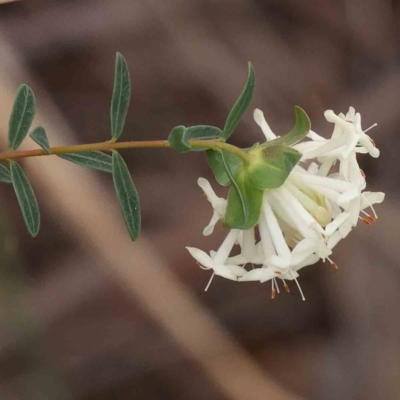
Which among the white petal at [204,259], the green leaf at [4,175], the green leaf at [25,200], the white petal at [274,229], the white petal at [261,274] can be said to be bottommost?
the white petal at [261,274]

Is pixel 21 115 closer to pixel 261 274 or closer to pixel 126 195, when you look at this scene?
pixel 126 195

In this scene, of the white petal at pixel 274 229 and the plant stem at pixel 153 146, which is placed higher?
the plant stem at pixel 153 146

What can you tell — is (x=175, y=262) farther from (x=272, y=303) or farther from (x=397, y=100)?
(x=397, y=100)

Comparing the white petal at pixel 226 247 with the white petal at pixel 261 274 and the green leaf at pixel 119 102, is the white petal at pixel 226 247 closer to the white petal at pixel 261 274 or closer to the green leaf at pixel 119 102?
the white petal at pixel 261 274

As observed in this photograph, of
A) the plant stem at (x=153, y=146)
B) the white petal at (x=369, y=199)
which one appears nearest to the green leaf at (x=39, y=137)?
the plant stem at (x=153, y=146)

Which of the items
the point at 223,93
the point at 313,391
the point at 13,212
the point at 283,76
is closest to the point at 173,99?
the point at 223,93

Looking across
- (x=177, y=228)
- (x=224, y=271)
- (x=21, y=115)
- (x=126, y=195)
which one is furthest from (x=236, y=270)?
(x=177, y=228)
